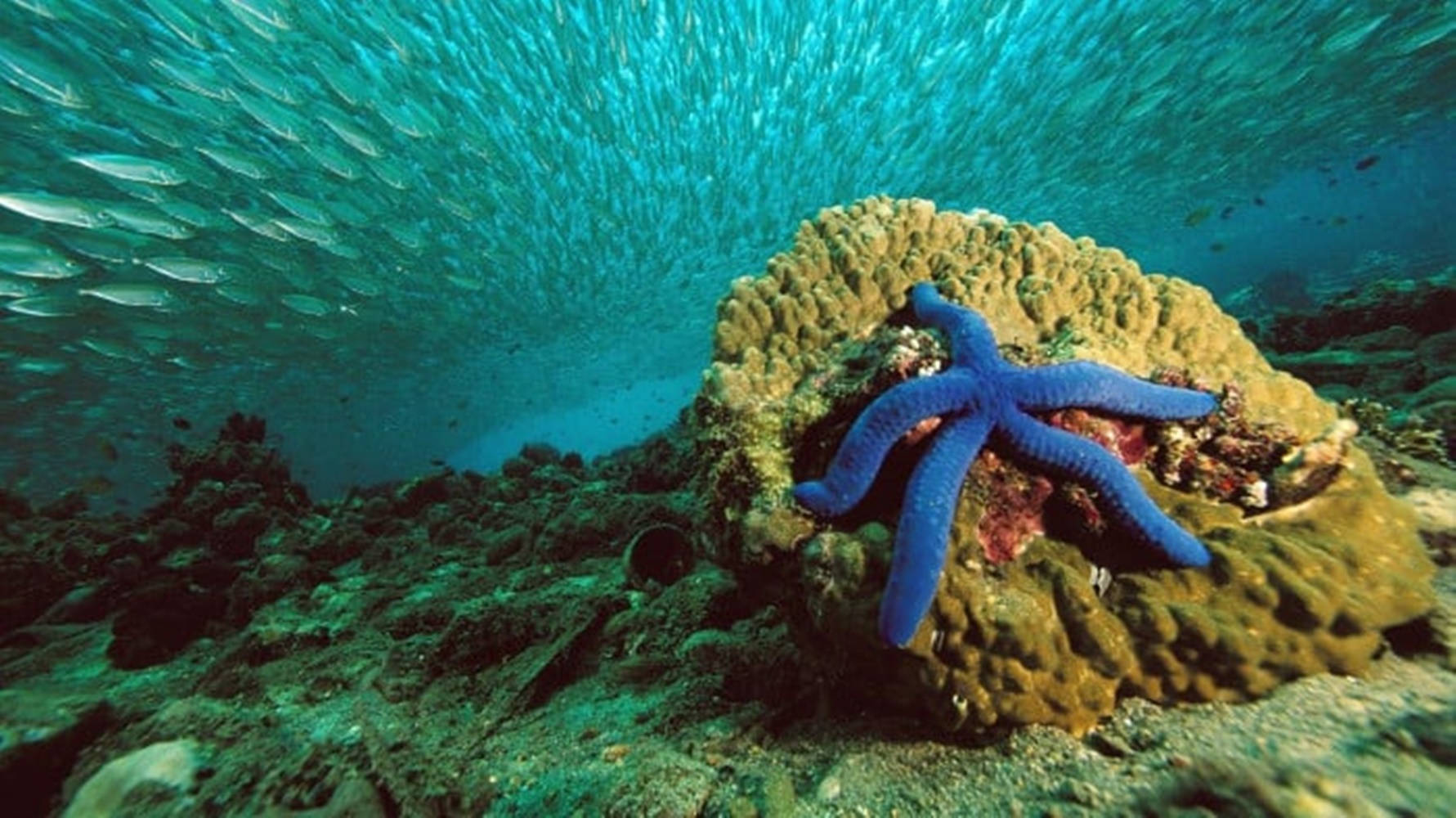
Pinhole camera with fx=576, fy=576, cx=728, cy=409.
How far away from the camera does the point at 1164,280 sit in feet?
12.2

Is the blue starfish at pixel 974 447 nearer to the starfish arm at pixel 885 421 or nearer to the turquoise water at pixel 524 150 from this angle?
the starfish arm at pixel 885 421

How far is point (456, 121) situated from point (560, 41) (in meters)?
4.04

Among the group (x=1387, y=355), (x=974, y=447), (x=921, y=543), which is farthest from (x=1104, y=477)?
(x=1387, y=355)

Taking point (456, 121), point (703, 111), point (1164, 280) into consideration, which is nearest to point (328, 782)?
point (1164, 280)

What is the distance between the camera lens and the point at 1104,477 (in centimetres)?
233

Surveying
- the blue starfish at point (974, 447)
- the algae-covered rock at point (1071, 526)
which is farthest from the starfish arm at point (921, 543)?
the algae-covered rock at point (1071, 526)

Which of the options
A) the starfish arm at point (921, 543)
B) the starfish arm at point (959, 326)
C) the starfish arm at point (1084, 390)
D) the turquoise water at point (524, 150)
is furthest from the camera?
the turquoise water at point (524, 150)

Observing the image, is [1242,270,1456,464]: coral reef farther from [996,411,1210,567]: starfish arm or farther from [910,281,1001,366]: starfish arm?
[910,281,1001,366]: starfish arm

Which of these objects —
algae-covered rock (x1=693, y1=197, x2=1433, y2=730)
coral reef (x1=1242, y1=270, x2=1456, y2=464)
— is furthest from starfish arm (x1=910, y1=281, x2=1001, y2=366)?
coral reef (x1=1242, y1=270, x2=1456, y2=464)

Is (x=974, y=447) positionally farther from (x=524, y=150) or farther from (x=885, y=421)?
(x=524, y=150)

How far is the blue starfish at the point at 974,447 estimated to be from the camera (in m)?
2.22

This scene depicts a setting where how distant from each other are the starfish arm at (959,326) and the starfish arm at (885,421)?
7.7 inches

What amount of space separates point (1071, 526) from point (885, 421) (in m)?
1.03

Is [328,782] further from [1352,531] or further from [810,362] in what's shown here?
[1352,531]
